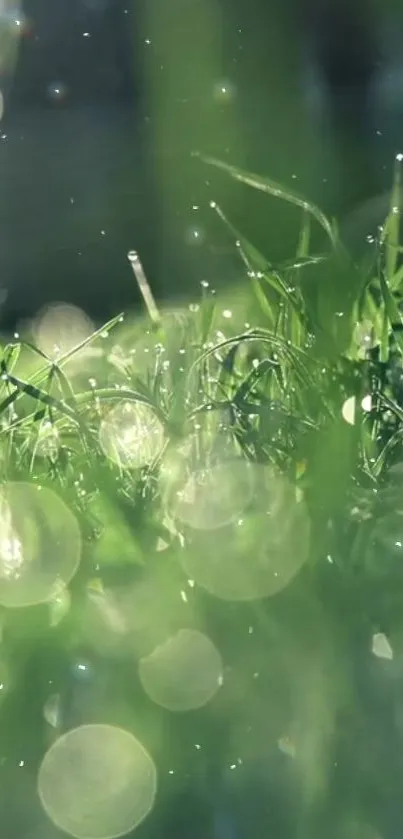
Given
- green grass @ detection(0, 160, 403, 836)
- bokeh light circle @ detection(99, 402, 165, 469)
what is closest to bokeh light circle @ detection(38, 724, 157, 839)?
green grass @ detection(0, 160, 403, 836)

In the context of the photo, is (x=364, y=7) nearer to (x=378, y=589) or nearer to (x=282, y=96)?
(x=282, y=96)

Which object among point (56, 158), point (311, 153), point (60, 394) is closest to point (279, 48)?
point (311, 153)

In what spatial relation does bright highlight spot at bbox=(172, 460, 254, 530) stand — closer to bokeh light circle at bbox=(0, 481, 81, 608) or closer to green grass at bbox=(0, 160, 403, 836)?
green grass at bbox=(0, 160, 403, 836)

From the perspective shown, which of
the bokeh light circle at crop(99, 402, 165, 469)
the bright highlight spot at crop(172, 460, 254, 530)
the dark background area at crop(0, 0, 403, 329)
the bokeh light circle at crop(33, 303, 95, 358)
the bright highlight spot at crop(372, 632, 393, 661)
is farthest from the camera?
the dark background area at crop(0, 0, 403, 329)

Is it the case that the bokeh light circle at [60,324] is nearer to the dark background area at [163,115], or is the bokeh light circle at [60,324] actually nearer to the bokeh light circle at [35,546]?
the dark background area at [163,115]

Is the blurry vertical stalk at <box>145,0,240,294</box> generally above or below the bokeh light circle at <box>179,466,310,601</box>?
below

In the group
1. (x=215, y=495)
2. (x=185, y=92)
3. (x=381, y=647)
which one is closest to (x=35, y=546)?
(x=215, y=495)

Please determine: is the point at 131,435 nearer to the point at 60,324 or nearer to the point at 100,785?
the point at 100,785
